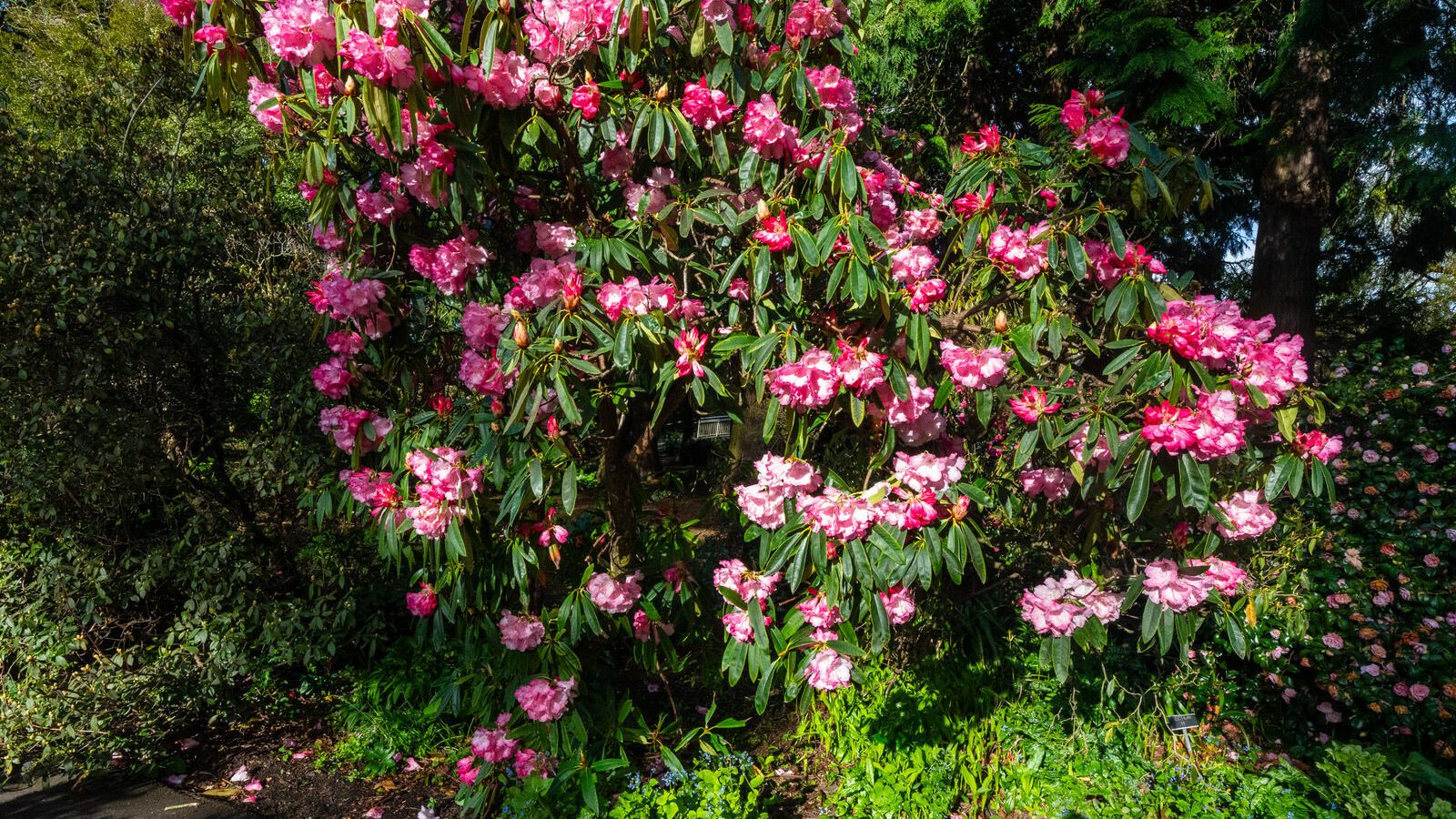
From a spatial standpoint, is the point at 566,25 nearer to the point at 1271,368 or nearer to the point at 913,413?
the point at 913,413

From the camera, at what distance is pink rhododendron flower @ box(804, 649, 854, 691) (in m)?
2.02

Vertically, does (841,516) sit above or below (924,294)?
below

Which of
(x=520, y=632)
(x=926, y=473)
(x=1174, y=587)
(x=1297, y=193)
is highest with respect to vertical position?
(x=1297, y=193)

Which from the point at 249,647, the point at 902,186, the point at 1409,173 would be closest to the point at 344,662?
the point at 249,647

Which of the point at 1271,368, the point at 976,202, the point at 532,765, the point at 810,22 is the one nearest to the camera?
the point at 1271,368

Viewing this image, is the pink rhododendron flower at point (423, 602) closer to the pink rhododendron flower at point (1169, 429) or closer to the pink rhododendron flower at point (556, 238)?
the pink rhododendron flower at point (556, 238)

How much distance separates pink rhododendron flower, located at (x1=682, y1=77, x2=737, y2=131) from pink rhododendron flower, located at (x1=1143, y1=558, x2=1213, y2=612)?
5.04 feet

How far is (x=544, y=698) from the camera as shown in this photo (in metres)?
2.35

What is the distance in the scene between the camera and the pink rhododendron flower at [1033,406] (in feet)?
6.48

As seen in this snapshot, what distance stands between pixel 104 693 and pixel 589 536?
1.74 metres

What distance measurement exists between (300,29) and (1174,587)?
2373 mm

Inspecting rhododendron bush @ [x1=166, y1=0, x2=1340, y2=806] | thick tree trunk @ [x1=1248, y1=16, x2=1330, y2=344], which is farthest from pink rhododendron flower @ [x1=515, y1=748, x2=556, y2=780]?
thick tree trunk @ [x1=1248, y1=16, x2=1330, y2=344]

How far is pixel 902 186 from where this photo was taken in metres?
2.37

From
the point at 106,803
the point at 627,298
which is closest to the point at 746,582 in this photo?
the point at 627,298
